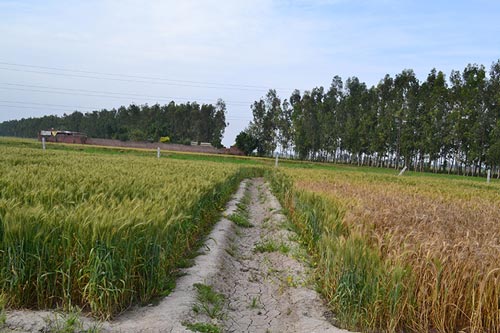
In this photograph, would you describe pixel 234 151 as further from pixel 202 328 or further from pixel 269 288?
pixel 202 328

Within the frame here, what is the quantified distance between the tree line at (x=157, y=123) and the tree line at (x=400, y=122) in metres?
20.7

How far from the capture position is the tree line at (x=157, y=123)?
334ft

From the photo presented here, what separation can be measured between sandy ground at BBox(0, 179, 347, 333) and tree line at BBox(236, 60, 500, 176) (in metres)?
56.3

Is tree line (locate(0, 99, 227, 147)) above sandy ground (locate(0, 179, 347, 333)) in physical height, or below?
above

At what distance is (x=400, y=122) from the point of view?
67.4m

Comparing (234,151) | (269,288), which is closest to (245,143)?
(234,151)

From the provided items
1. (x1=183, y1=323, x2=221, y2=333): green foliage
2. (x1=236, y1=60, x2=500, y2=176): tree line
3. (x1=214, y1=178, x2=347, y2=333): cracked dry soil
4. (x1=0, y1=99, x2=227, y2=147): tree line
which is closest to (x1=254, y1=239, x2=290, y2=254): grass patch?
(x1=214, y1=178, x2=347, y2=333): cracked dry soil

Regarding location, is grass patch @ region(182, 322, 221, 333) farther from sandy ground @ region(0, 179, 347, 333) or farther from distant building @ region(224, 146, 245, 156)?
distant building @ region(224, 146, 245, 156)

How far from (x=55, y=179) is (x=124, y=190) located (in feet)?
5.63

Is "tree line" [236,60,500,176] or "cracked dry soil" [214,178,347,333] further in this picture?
"tree line" [236,60,500,176]

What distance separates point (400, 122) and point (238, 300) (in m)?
69.6

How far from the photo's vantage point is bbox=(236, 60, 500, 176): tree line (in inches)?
2264

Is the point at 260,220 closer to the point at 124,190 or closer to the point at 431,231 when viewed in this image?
the point at 124,190

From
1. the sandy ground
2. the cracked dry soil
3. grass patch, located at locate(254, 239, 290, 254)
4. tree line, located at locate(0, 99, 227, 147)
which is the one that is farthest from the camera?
tree line, located at locate(0, 99, 227, 147)
